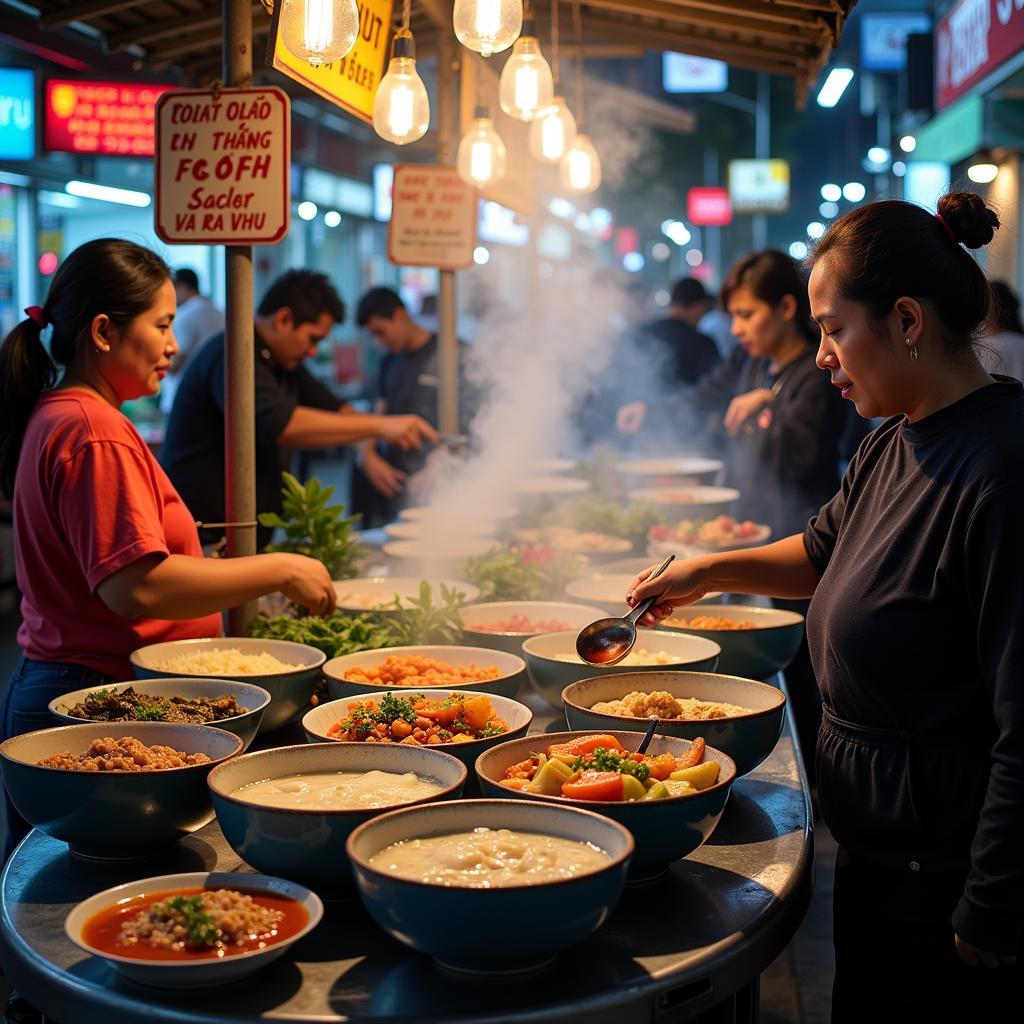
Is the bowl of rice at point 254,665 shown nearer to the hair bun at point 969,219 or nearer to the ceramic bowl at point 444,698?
the ceramic bowl at point 444,698

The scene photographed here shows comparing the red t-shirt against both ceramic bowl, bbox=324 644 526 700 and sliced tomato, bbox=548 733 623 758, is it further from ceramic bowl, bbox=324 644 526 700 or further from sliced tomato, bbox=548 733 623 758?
sliced tomato, bbox=548 733 623 758

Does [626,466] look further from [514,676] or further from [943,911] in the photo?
[943,911]

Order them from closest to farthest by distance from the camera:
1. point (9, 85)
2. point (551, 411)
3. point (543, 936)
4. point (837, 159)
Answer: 1. point (543, 936)
2. point (551, 411)
3. point (9, 85)
4. point (837, 159)

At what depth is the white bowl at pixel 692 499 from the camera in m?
5.27

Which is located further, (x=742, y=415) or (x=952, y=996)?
(x=742, y=415)

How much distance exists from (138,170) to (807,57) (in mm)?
9103

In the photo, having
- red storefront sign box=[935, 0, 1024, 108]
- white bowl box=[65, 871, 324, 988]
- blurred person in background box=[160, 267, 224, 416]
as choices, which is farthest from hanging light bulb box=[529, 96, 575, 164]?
blurred person in background box=[160, 267, 224, 416]

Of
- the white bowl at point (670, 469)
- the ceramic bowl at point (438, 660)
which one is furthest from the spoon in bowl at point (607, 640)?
the white bowl at point (670, 469)

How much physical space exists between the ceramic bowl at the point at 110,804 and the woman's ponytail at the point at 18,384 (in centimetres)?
106

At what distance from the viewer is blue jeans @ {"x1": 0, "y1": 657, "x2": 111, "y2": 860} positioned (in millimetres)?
2717

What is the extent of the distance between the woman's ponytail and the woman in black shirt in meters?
1.85

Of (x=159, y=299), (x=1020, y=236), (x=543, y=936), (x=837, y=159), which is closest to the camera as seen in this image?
(x=543, y=936)

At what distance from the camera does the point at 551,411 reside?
24.2 ft

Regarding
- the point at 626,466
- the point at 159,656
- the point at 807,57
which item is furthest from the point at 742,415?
the point at 159,656
